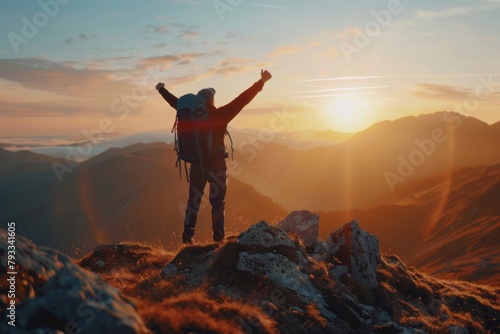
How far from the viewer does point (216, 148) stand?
37.6 ft

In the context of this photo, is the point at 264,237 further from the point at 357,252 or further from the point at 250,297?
the point at 357,252

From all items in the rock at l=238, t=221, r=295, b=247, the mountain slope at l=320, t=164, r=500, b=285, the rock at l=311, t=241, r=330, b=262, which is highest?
the rock at l=238, t=221, r=295, b=247

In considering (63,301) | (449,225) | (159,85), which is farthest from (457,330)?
(449,225)

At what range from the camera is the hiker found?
1130cm

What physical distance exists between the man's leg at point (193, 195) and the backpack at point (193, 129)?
0.30m

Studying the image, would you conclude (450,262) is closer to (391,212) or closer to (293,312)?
(391,212)

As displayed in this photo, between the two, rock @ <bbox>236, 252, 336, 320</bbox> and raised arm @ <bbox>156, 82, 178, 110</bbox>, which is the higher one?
raised arm @ <bbox>156, 82, 178, 110</bbox>

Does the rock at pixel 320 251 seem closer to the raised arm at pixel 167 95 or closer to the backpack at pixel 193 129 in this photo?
the backpack at pixel 193 129

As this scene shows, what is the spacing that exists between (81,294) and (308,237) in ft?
31.6

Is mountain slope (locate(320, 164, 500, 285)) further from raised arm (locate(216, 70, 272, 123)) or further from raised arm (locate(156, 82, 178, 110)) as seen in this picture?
raised arm (locate(156, 82, 178, 110))

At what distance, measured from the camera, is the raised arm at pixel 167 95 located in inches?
485

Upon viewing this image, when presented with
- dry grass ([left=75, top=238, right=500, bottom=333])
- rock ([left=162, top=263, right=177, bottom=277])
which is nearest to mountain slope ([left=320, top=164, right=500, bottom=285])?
dry grass ([left=75, top=238, right=500, bottom=333])

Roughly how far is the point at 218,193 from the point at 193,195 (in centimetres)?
71

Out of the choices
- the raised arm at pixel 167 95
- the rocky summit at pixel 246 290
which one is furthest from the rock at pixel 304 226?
the raised arm at pixel 167 95
